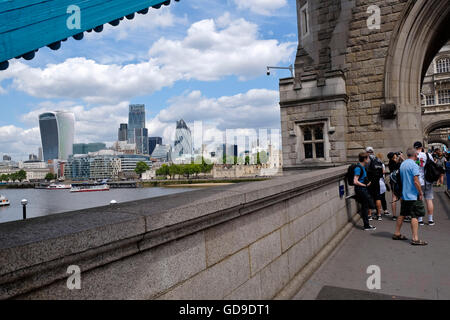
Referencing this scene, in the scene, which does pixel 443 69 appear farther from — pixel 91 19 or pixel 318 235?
pixel 91 19

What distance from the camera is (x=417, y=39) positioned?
10.3 metres

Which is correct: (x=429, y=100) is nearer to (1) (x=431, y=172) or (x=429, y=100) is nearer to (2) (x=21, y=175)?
(1) (x=431, y=172)

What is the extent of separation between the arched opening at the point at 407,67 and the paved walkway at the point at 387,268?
495 centimetres

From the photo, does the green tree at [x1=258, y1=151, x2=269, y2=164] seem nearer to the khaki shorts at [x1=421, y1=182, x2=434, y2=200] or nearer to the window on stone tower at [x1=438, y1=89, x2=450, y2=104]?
the window on stone tower at [x1=438, y1=89, x2=450, y2=104]

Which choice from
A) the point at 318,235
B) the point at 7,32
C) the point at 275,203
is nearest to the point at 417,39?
the point at 318,235

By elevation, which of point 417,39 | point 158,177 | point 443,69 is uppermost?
point 443,69

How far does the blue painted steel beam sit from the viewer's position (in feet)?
6.25

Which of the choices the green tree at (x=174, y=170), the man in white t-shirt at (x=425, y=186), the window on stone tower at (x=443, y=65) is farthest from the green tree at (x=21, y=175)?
the man in white t-shirt at (x=425, y=186)

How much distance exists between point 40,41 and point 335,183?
549 centimetres

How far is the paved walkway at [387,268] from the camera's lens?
3455 millimetres

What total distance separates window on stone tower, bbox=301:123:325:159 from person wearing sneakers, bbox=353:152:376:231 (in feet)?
14.6

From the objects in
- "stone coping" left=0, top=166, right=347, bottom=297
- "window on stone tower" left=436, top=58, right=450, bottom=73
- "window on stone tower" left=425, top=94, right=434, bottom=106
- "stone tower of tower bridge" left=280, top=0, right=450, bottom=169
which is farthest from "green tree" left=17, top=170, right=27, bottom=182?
"stone coping" left=0, top=166, right=347, bottom=297
